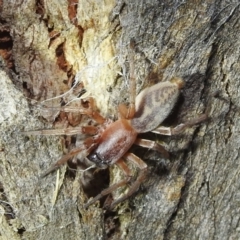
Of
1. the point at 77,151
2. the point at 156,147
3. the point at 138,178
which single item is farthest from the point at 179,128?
the point at 77,151

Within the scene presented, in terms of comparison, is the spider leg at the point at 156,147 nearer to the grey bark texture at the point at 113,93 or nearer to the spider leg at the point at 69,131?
the grey bark texture at the point at 113,93

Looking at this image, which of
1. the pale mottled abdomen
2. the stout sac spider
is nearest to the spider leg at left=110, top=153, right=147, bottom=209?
the stout sac spider

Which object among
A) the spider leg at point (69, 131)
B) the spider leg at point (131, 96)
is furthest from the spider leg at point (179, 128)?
the spider leg at point (69, 131)

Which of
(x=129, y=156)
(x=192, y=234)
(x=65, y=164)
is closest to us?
(x=65, y=164)

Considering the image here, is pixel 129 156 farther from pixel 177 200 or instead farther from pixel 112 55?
pixel 112 55

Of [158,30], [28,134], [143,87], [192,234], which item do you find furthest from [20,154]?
[192,234]

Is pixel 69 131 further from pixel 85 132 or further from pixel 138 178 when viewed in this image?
pixel 138 178

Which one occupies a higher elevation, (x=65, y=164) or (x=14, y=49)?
(x=14, y=49)

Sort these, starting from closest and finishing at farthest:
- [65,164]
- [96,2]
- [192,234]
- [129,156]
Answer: [96,2] < [65,164] < [129,156] < [192,234]
